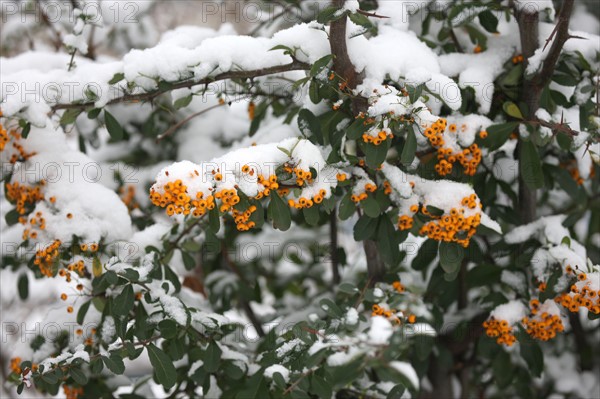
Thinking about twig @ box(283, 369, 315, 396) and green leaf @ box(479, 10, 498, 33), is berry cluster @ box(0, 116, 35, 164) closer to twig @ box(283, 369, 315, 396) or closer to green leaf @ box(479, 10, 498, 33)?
twig @ box(283, 369, 315, 396)

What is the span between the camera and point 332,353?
1818mm

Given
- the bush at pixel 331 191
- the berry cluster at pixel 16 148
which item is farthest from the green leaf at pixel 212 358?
the berry cluster at pixel 16 148

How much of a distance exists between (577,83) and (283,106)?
112cm

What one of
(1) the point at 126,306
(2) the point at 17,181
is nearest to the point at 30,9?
(2) the point at 17,181

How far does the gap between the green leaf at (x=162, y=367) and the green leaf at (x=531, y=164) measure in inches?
53.0

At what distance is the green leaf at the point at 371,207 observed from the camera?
78.0 inches

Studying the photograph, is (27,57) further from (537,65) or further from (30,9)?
(537,65)

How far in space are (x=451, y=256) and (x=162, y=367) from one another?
958mm

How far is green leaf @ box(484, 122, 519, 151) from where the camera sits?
2.24m

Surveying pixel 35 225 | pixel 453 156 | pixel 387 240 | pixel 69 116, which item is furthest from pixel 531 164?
pixel 35 225

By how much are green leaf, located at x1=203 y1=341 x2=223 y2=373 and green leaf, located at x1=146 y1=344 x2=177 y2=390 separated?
14cm

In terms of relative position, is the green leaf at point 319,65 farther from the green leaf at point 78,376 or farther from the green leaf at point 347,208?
the green leaf at point 78,376

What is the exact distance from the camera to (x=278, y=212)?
6.20 feet

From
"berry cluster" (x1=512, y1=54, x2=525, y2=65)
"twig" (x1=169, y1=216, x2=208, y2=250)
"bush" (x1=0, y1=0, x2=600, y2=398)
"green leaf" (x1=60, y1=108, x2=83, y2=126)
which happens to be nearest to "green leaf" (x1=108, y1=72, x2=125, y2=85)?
"bush" (x1=0, y1=0, x2=600, y2=398)
